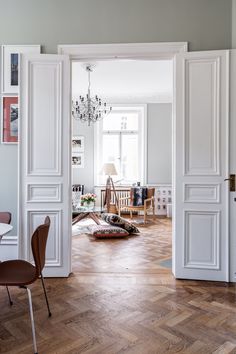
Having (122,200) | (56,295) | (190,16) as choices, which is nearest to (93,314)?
(56,295)

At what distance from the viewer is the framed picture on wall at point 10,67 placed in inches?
122

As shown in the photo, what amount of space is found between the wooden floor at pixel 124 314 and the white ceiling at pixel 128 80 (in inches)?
114

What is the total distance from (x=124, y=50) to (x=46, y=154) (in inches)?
53.7

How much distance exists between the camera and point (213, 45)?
2.96m

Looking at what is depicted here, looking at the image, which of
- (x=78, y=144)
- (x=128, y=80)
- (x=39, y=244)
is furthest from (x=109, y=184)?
(x=39, y=244)

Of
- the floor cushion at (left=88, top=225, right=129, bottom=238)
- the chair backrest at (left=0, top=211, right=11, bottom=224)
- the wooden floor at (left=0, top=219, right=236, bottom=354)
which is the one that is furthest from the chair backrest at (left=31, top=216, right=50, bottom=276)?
the floor cushion at (left=88, top=225, right=129, bottom=238)

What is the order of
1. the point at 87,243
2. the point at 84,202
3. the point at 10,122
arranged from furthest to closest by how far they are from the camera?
the point at 84,202 → the point at 87,243 → the point at 10,122

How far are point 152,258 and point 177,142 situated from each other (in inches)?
63.6

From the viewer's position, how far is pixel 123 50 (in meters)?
3.01

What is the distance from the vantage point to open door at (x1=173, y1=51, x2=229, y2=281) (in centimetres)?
288

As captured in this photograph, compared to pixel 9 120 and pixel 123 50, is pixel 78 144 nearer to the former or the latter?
pixel 9 120

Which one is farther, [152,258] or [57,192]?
[152,258]

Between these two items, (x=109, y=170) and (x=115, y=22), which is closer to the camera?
(x=115, y=22)

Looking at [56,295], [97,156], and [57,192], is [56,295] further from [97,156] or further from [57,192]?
[97,156]
